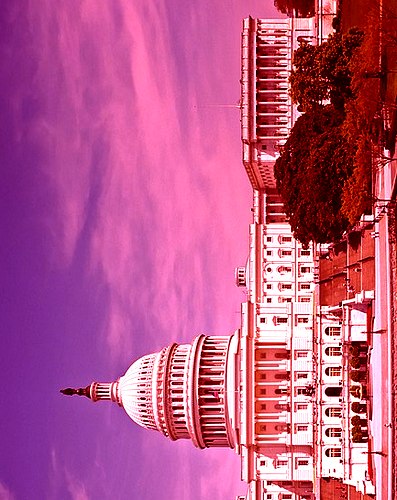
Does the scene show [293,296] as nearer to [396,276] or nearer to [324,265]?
[324,265]

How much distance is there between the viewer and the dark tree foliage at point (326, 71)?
6550 centimetres

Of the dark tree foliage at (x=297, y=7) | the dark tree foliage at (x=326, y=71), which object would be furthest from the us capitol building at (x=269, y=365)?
the dark tree foliage at (x=326, y=71)

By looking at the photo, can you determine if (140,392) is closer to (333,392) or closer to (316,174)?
(333,392)

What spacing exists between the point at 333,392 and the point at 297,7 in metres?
46.3

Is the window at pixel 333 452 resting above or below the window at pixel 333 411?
below

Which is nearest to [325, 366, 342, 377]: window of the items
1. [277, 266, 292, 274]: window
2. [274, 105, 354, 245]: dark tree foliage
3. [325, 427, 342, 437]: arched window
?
[325, 427, 342, 437]: arched window

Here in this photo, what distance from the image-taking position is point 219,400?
101 metres

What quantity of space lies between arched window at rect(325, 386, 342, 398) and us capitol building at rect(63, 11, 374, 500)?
11 centimetres

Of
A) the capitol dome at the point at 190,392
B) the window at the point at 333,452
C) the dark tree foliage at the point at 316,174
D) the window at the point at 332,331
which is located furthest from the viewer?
the capitol dome at the point at 190,392

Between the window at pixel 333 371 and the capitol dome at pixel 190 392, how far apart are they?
1874cm

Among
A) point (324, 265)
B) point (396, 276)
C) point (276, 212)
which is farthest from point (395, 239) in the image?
point (276, 212)

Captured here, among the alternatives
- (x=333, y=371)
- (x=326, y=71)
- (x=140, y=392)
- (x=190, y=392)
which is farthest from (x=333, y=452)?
(x=140, y=392)

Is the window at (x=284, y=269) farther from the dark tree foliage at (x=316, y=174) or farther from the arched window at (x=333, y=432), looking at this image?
the dark tree foliage at (x=316, y=174)

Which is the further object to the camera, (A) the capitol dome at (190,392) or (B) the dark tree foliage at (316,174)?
(A) the capitol dome at (190,392)
